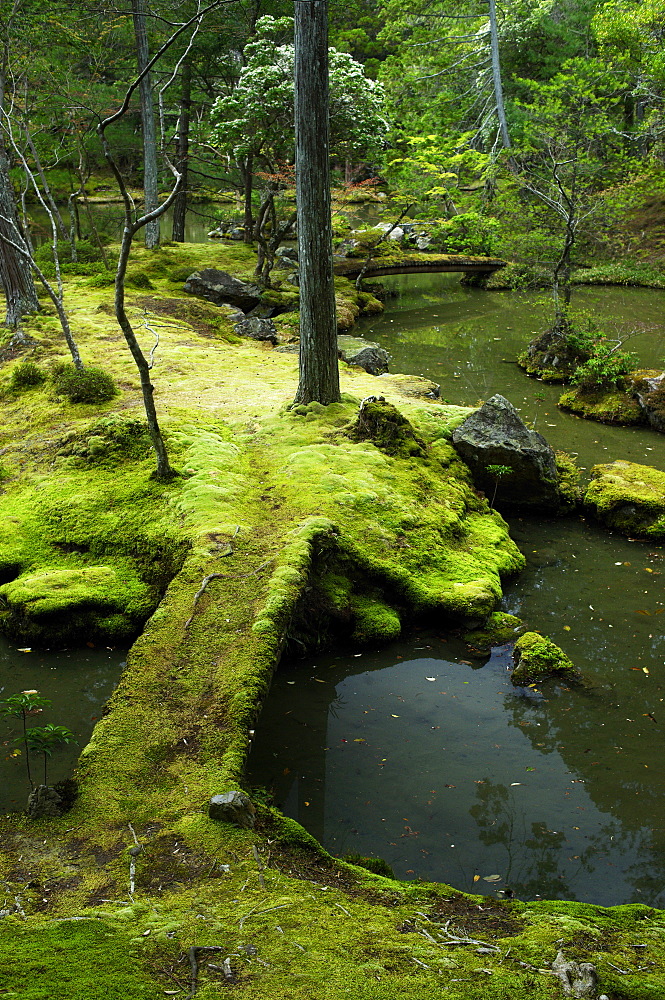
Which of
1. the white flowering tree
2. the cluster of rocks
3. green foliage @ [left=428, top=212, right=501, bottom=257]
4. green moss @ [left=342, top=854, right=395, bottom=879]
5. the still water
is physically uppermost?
the white flowering tree

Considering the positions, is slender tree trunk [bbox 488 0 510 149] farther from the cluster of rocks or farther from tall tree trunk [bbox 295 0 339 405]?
tall tree trunk [bbox 295 0 339 405]

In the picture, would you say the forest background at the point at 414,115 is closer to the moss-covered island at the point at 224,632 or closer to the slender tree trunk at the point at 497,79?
the slender tree trunk at the point at 497,79

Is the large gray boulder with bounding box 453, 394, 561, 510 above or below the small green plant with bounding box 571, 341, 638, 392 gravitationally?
below

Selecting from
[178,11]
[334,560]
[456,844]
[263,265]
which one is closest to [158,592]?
[334,560]

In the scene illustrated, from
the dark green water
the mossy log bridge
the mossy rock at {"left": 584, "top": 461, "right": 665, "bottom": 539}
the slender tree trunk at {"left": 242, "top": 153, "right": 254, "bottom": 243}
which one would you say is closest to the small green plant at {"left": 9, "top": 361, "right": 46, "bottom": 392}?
the dark green water

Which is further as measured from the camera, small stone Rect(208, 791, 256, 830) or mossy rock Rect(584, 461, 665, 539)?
mossy rock Rect(584, 461, 665, 539)

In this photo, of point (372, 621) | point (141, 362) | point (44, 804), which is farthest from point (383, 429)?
point (44, 804)

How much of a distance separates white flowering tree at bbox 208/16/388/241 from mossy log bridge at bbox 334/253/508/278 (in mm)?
3739

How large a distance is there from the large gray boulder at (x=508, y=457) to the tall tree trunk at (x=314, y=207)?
1.85 m

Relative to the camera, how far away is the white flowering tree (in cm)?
1531

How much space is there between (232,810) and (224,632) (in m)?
1.71

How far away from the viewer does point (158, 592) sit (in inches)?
257

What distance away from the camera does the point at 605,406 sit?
39.5 ft

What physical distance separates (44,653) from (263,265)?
13.9 meters
